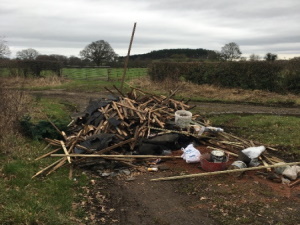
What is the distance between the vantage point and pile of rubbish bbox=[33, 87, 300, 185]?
6996 mm

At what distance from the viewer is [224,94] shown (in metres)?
18.9

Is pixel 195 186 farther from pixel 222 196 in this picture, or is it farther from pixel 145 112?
pixel 145 112

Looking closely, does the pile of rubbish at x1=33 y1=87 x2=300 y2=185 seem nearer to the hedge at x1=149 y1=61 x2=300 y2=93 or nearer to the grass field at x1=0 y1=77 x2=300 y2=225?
the grass field at x1=0 y1=77 x2=300 y2=225

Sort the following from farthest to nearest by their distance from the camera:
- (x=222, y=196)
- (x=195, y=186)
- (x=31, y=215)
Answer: (x=195, y=186)
(x=222, y=196)
(x=31, y=215)

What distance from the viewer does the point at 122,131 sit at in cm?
859

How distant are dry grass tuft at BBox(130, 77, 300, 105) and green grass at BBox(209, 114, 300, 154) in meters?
4.38

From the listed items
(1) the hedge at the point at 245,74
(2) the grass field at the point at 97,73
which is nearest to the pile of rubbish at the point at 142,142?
(1) the hedge at the point at 245,74

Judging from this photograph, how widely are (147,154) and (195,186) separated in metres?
2.09

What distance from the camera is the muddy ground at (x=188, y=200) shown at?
4.83 m

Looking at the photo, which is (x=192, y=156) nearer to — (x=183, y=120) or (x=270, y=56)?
(x=183, y=120)

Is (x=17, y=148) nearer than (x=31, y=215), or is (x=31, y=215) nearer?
(x=31, y=215)

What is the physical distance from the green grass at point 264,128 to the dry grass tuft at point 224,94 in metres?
4.38

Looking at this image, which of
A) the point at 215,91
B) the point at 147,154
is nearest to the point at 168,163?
the point at 147,154

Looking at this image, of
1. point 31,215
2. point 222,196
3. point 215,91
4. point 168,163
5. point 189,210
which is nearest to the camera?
point 31,215
